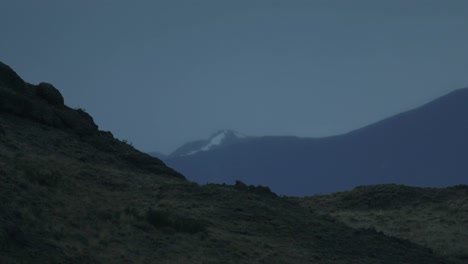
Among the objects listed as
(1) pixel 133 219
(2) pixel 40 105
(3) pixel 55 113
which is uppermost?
(2) pixel 40 105

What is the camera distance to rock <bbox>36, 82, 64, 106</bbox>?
35.7 metres

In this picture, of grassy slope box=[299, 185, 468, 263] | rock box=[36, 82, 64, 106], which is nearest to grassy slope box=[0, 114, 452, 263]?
rock box=[36, 82, 64, 106]

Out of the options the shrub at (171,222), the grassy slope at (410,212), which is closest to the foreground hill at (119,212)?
the shrub at (171,222)

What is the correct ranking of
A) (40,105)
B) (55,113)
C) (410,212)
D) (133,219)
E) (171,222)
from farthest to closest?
(410,212) → (55,113) → (40,105) → (171,222) → (133,219)

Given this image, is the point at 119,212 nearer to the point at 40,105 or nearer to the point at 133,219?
the point at 133,219

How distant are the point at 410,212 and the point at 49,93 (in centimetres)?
2336

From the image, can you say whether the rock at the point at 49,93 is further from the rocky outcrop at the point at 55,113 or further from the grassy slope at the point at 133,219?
the grassy slope at the point at 133,219

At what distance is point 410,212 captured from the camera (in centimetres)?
4062

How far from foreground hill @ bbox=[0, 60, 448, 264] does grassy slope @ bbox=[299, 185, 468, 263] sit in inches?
181

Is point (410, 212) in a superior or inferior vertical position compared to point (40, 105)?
inferior

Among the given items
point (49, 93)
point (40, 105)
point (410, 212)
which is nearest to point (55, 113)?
point (40, 105)

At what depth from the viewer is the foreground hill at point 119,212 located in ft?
66.0

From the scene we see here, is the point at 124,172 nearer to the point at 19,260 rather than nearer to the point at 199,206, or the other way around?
the point at 199,206

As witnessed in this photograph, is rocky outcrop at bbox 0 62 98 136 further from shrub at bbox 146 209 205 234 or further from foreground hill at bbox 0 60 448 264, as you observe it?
shrub at bbox 146 209 205 234
